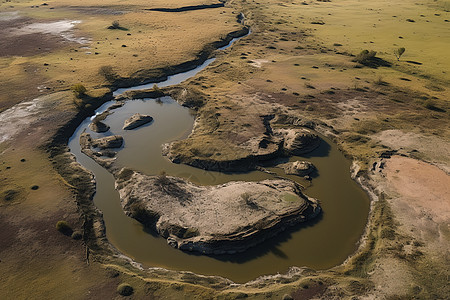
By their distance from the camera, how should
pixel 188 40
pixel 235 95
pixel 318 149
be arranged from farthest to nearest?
pixel 188 40 → pixel 235 95 → pixel 318 149

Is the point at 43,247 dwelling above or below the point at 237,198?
below

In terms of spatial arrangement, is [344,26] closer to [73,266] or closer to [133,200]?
[133,200]

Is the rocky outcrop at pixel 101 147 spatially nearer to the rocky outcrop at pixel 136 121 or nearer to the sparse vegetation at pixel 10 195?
the rocky outcrop at pixel 136 121

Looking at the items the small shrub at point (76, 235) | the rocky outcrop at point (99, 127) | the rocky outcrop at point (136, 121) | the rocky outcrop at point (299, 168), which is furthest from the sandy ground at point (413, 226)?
the rocky outcrop at point (99, 127)

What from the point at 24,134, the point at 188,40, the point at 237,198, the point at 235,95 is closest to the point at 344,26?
the point at 188,40

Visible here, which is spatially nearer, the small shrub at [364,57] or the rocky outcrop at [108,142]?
the rocky outcrop at [108,142]

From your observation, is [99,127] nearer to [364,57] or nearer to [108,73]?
[108,73]
